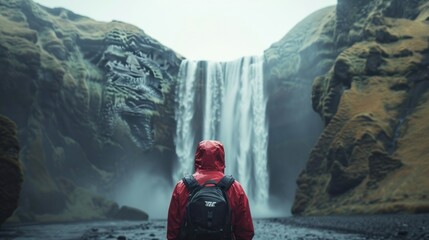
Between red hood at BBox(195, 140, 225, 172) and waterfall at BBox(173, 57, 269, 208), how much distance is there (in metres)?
53.6

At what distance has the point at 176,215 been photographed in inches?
207

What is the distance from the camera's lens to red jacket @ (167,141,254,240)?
5176 millimetres

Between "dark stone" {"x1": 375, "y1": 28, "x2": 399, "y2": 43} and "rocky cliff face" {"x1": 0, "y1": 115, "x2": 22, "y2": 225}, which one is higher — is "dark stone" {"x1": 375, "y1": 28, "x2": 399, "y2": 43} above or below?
above

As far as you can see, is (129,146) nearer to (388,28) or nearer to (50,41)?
(50,41)

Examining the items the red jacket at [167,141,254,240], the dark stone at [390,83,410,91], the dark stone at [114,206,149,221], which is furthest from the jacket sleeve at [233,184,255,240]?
the dark stone at [114,206,149,221]

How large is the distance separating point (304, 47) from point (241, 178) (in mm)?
20340

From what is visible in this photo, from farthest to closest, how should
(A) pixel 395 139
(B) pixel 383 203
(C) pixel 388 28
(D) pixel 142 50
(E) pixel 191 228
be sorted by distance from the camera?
1. (D) pixel 142 50
2. (C) pixel 388 28
3. (A) pixel 395 139
4. (B) pixel 383 203
5. (E) pixel 191 228

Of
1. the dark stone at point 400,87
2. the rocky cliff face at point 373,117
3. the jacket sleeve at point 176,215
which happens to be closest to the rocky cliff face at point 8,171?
the jacket sleeve at point 176,215

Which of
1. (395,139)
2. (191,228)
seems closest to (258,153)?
(395,139)

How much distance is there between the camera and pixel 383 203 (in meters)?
33.2

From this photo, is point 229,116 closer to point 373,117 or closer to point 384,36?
point 384,36

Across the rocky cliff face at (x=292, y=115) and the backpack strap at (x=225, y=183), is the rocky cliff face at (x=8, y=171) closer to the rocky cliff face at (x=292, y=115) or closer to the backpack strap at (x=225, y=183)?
the backpack strap at (x=225, y=183)

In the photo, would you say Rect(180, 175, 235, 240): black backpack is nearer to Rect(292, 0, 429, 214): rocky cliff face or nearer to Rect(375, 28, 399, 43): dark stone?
Rect(292, 0, 429, 214): rocky cliff face

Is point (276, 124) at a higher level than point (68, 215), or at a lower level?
higher
